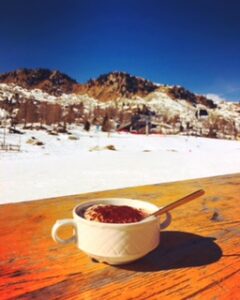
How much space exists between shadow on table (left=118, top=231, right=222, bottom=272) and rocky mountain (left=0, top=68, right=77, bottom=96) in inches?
3629

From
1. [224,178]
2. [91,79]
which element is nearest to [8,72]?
[91,79]

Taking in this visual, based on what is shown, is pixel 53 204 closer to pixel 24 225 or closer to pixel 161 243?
pixel 24 225

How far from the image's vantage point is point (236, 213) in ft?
2.90

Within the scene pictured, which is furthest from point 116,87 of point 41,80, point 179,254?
point 179,254

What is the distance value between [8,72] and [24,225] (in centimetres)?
10690

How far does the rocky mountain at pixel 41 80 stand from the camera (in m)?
93.3

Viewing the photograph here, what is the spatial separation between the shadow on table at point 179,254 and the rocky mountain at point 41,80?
9218 cm

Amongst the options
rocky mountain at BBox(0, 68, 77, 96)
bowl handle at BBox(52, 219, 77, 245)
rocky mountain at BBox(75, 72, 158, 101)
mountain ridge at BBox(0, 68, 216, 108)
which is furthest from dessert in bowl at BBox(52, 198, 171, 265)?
rocky mountain at BBox(0, 68, 77, 96)

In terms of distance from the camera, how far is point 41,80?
3878 inches

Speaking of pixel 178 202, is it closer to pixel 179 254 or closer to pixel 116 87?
pixel 179 254

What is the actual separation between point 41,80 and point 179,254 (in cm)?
10298

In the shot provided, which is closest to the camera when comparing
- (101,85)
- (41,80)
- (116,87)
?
(116,87)

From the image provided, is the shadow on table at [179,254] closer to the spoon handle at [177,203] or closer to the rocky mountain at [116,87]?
the spoon handle at [177,203]

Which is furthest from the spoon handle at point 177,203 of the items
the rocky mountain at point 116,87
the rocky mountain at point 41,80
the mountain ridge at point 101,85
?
the rocky mountain at point 41,80
